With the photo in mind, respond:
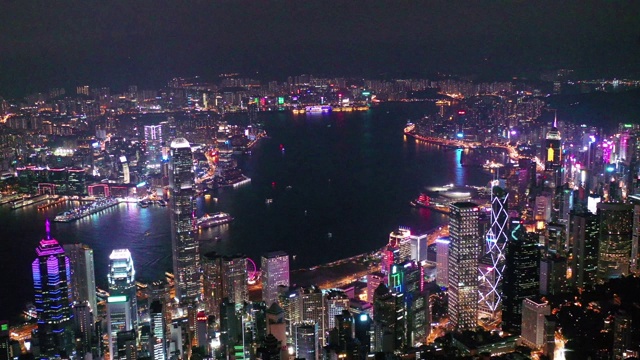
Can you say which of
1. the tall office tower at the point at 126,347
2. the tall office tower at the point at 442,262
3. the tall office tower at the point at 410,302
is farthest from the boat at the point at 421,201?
the tall office tower at the point at 126,347

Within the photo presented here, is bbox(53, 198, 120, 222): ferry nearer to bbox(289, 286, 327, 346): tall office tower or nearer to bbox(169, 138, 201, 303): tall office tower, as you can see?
bbox(169, 138, 201, 303): tall office tower

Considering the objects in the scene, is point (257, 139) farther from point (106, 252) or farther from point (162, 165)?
point (106, 252)

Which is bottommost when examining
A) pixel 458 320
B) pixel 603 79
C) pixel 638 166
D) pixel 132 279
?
pixel 458 320

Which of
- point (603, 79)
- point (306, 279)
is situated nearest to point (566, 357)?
point (306, 279)

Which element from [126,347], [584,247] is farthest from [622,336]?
[126,347]

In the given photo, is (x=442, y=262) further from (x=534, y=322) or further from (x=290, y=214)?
(x=290, y=214)
